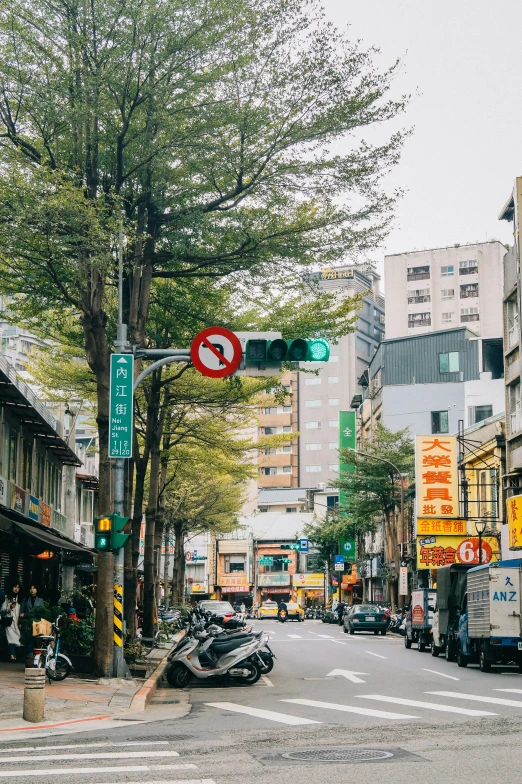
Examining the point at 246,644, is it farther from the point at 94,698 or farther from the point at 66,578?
the point at 66,578

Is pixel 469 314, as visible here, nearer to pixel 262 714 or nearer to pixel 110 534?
pixel 110 534

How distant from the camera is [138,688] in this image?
62.4 feet

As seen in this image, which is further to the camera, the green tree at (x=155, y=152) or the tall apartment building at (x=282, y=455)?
the tall apartment building at (x=282, y=455)

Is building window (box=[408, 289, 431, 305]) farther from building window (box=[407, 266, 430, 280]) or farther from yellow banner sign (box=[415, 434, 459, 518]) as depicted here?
yellow banner sign (box=[415, 434, 459, 518])

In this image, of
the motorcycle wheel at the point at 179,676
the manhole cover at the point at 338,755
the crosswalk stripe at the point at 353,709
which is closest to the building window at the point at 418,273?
the motorcycle wheel at the point at 179,676

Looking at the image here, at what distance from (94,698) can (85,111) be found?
1058 centimetres

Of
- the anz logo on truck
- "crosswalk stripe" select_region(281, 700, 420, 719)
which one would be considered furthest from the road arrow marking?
"crosswalk stripe" select_region(281, 700, 420, 719)

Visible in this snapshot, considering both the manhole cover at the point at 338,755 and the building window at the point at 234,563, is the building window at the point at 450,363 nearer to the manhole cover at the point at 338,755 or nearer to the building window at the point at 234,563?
the building window at the point at 234,563

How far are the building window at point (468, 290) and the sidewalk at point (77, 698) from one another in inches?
2950

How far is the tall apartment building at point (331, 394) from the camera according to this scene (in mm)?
118312

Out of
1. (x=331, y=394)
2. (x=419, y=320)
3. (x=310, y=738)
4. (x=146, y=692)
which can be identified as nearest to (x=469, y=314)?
(x=419, y=320)

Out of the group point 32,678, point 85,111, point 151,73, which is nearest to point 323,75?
point 151,73

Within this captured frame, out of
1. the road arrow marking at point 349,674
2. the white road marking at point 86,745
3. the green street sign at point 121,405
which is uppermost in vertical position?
the green street sign at point 121,405

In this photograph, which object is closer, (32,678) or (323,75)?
(32,678)
